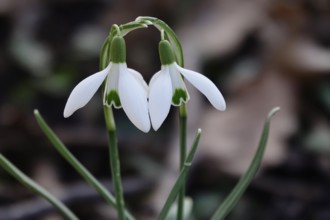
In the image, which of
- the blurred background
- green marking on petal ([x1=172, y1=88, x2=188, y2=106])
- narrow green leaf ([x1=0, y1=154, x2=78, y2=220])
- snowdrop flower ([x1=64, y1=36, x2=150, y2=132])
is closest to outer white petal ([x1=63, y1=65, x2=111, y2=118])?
snowdrop flower ([x1=64, y1=36, x2=150, y2=132])

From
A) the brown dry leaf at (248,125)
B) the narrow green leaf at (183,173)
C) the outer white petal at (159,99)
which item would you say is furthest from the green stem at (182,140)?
the brown dry leaf at (248,125)

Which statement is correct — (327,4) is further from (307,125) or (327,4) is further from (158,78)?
(158,78)

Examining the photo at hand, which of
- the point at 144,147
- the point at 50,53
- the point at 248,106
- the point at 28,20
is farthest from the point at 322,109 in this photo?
the point at 28,20

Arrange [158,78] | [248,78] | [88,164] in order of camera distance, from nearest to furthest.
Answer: [158,78] → [88,164] → [248,78]

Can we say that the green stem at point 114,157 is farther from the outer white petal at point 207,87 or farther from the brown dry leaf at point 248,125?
the brown dry leaf at point 248,125

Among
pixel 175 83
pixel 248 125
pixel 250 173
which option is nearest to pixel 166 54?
pixel 175 83

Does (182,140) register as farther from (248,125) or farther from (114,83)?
(248,125)
